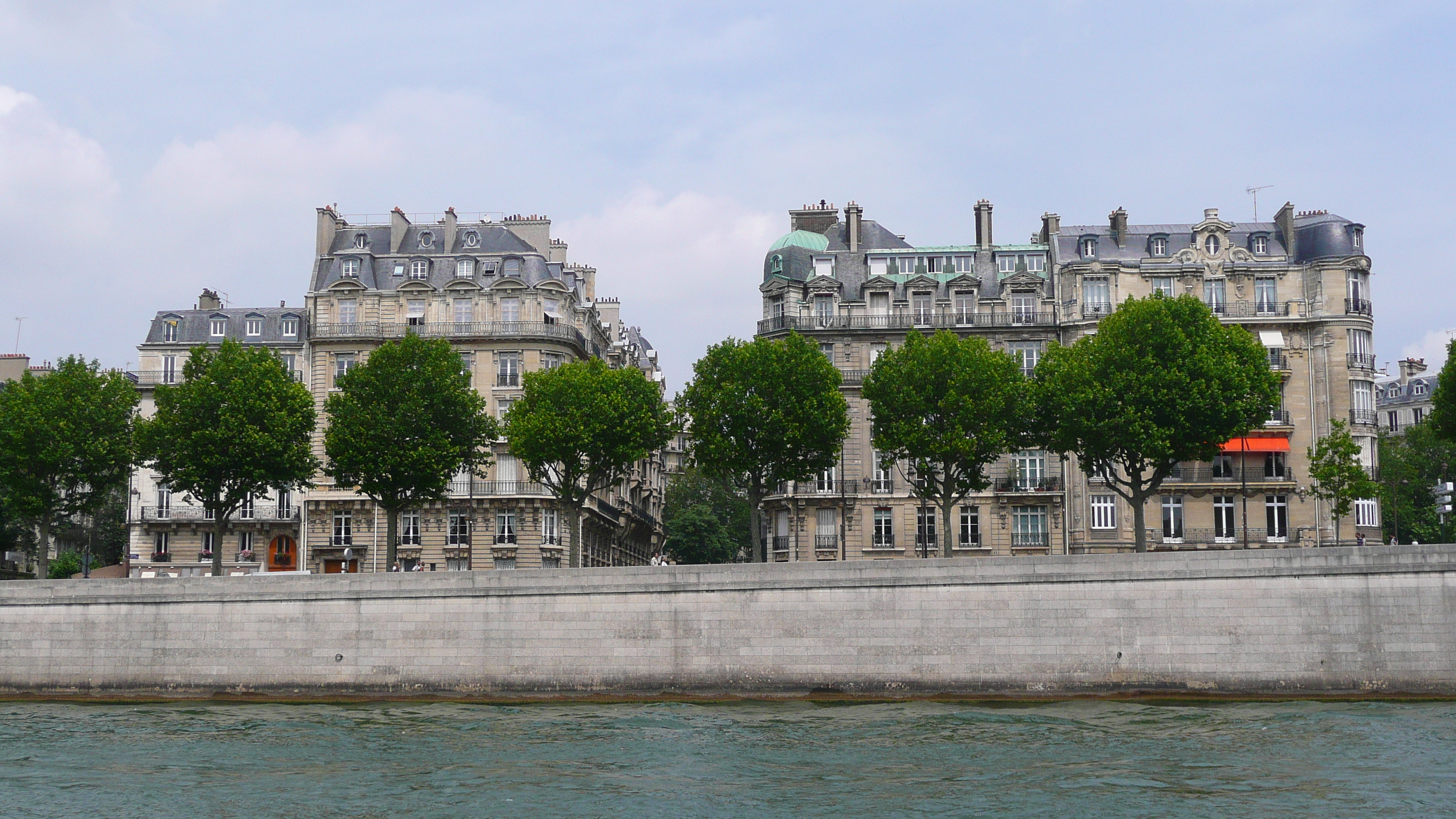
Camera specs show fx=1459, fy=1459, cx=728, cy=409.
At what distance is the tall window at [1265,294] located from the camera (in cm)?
6181

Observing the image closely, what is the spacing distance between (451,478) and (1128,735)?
27189 millimetres

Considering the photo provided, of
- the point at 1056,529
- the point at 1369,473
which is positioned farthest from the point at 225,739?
the point at 1369,473

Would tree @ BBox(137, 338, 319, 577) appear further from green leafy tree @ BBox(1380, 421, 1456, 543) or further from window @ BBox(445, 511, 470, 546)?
green leafy tree @ BBox(1380, 421, 1456, 543)

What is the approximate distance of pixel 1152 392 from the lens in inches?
1940

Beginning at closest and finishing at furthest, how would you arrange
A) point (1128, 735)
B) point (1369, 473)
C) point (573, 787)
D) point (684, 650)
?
point (573, 787), point (1128, 735), point (684, 650), point (1369, 473)

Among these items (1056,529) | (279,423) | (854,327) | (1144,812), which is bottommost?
(1144,812)

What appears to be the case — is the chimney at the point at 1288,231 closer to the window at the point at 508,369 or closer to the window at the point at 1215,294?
Answer: the window at the point at 1215,294

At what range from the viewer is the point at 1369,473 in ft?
198

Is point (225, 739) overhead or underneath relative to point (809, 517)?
underneath

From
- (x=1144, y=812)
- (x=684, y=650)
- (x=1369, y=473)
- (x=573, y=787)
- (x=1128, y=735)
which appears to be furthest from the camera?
(x=1369, y=473)

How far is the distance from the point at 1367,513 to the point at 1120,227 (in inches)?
626

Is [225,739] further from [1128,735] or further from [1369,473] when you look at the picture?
[1369,473]

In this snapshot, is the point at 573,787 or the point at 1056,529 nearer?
the point at 573,787

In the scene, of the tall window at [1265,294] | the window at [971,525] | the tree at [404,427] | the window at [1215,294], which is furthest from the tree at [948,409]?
the tall window at [1265,294]
